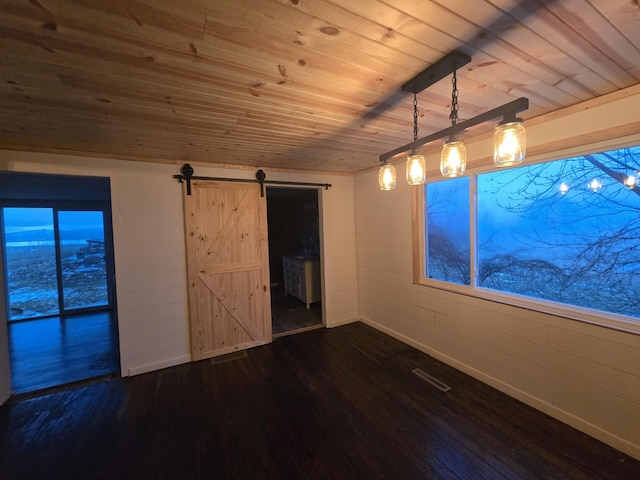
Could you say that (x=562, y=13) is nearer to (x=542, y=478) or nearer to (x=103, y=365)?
(x=542, y=478)

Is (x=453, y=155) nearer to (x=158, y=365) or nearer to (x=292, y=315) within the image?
(x=158, y=365)

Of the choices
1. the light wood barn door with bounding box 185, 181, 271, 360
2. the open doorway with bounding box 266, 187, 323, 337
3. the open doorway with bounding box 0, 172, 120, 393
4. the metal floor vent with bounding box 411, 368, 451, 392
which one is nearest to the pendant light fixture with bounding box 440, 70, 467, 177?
the metal floor vent with bounding box 411, 368, 451, 392

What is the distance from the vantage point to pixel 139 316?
2.98 metres

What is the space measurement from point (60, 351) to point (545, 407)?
5.54 metres

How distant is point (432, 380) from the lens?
2643mm

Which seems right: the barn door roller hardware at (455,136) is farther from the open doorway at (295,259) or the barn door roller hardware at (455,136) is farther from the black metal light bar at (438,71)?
the open doorway at (295,259)

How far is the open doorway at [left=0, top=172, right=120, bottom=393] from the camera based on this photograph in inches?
172

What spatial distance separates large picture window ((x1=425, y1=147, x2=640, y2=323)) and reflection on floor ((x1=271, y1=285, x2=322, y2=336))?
228 cm

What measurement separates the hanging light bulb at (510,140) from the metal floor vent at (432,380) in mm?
2228

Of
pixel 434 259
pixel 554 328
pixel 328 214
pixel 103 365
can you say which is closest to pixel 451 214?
pixel 434 259

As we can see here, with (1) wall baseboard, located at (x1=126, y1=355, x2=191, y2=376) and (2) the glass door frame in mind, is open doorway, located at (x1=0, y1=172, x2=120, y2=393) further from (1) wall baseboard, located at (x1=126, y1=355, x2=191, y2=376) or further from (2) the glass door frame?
(1) wall baseboard, located at (x1=126, y1=355, x2=191, y2=376)

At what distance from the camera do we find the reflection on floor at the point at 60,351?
293 centimetres

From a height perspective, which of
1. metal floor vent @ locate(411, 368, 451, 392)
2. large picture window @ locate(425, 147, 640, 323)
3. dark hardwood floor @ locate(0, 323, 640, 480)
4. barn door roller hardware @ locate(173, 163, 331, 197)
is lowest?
dark hardwood floor @ locate(0, 323, 640, 480)

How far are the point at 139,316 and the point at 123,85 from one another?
2.47 m
